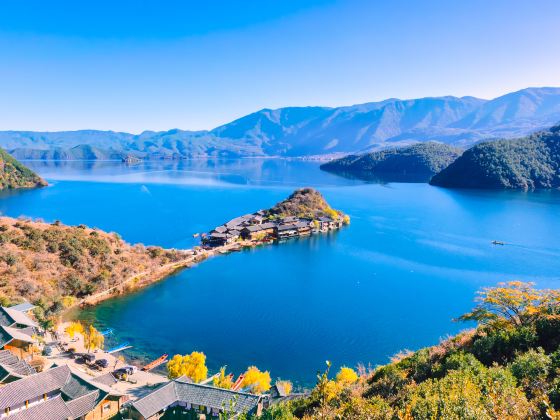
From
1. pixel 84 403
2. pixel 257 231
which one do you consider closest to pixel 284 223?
pixel 257 231

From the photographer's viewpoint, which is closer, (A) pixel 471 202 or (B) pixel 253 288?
(B) pixel 253 288

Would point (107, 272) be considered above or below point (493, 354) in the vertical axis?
below

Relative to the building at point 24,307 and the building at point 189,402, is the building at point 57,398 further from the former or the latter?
the building at point 24,307

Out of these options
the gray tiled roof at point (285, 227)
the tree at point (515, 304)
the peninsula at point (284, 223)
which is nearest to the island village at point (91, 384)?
the tree at point (515, 304)

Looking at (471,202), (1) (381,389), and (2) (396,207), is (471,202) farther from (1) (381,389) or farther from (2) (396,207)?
(1) (381,389)

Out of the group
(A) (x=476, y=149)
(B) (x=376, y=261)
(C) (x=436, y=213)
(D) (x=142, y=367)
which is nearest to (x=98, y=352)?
(D) (x=142, y=367)

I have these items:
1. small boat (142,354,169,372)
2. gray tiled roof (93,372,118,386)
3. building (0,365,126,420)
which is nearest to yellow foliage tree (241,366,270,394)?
small boat (142,354,169,372)

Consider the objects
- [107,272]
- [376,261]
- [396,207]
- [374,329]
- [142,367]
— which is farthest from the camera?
[396,207]
